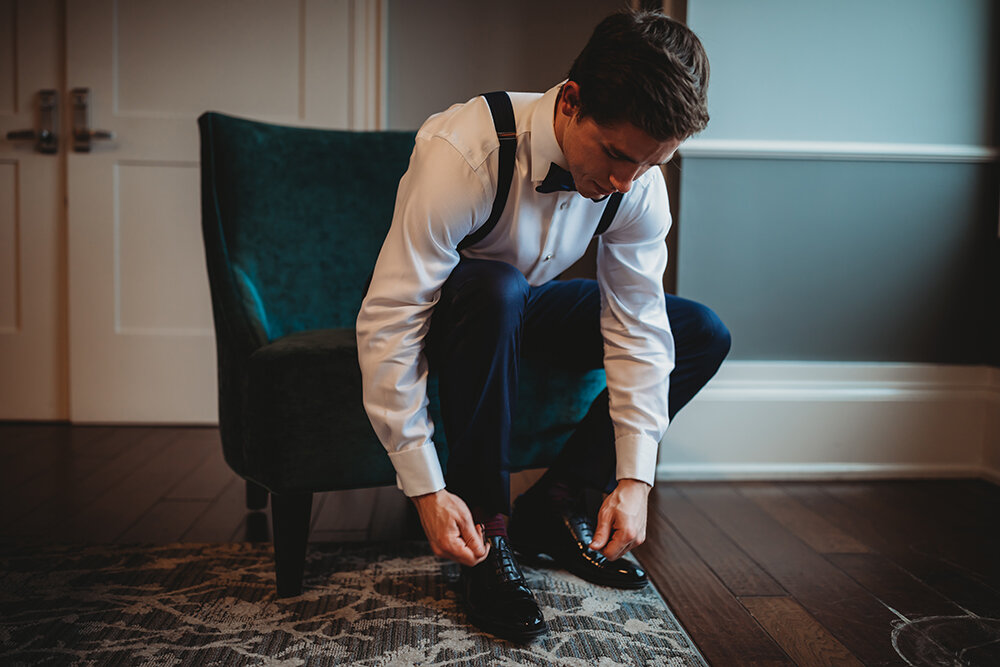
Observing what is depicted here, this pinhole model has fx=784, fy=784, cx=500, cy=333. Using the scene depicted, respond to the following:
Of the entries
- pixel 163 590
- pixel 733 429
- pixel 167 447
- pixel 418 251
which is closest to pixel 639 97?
pixel 418 251

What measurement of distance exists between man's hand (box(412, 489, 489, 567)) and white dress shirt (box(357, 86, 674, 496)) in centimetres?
2

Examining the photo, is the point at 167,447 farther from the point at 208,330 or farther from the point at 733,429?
the point at 733,429

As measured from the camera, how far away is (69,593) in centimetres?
119

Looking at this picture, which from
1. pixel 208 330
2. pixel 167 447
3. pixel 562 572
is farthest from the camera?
pixel 208 330

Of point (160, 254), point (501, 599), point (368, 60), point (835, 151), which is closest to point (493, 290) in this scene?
point (501, 599)

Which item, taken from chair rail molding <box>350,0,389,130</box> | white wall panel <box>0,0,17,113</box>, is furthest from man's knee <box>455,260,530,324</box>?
white wall panel <box>0,0,17,113</box>

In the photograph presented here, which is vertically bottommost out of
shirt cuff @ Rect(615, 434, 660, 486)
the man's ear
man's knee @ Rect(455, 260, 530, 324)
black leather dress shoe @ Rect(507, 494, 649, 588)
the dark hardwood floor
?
the dark hardwood floor

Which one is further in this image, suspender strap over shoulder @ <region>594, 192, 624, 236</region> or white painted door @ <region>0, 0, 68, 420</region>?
white painted door @ <region>0, 0, 68, 420</region>

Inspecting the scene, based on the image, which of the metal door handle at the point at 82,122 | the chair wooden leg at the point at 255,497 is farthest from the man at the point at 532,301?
the metal door handle at the point at 82,122

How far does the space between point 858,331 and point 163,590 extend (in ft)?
5.58

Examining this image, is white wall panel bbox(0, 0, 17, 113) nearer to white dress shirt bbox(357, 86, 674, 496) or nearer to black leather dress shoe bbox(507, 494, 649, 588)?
Result: white dress shirt bbox(357, 86, 674, 496)

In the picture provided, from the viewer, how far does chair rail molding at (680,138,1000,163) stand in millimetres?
1928

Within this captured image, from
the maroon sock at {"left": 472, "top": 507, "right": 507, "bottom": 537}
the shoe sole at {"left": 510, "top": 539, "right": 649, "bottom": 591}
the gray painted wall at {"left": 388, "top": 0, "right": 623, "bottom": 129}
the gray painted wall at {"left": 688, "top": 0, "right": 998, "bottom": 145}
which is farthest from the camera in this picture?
the gray painted wall at {"left": 388, "top": 0, "right": 623, "bottom": 129}

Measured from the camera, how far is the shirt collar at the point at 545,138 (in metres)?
1.04
